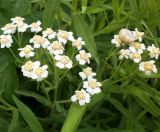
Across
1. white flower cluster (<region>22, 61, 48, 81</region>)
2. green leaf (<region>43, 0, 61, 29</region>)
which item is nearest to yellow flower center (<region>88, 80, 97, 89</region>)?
white flower cluster (<region>22, 61, 48, 81</region>)

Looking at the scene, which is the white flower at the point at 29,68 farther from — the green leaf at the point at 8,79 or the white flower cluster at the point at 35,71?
the green leaf at the point at 8,79

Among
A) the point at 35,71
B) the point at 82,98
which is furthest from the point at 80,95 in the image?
the point at 35,71

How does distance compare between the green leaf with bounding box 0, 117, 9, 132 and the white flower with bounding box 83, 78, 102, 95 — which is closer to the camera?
the white flower with bounding box 83, 78, 102, 95

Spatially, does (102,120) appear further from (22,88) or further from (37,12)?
(37,12)

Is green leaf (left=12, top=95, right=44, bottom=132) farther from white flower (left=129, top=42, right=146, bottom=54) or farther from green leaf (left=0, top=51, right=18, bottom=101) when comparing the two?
white flower (left=129, top=42, right=146, bottom=54)

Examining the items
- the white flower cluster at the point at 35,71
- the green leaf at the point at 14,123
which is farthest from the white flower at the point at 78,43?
the green leaf at the point at 14,123

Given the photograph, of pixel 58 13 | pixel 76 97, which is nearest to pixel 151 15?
pixel 58 13
